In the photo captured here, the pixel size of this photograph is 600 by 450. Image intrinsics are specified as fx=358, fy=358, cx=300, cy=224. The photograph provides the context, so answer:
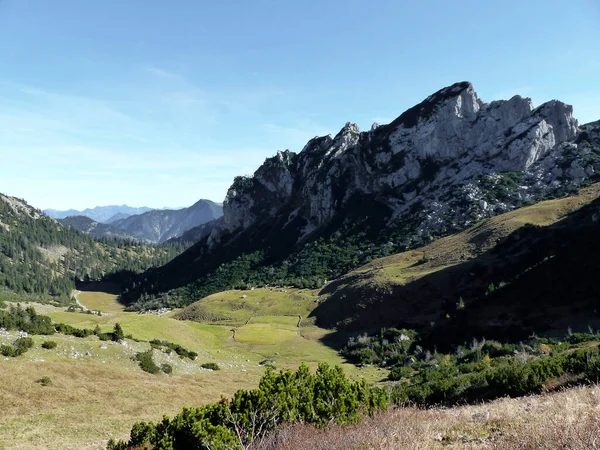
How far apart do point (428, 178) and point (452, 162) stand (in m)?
13.2

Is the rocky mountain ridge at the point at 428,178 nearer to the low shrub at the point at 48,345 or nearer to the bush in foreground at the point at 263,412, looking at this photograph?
the low shrub at the point at 48,345

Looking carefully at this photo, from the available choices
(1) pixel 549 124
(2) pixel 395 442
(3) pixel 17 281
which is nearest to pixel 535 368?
(2) pixel 395 442

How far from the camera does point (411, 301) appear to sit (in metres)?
82.5

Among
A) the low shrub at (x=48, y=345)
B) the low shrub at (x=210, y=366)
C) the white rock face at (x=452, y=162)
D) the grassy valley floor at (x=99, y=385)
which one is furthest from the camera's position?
the white rock face at (x=452, y=162)

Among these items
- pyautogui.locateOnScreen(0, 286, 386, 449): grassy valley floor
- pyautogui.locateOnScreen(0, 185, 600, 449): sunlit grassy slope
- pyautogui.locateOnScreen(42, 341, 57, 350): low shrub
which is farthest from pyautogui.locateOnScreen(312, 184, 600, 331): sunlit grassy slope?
pyautogui.locateOnScreen(42, 341, 57, 350): low shrub

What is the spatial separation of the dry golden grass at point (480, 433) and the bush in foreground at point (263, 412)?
97 centimetres

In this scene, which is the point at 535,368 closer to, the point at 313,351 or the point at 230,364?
the point at 230,364

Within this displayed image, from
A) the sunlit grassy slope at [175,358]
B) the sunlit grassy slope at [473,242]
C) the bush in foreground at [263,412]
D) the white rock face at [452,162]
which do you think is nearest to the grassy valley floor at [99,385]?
the sunlit grassy slope at [175,358]

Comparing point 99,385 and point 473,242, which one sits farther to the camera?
point 473,242

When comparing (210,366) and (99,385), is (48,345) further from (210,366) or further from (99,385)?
(210,366)

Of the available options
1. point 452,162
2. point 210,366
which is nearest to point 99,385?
point 210,366

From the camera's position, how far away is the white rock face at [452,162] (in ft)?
457

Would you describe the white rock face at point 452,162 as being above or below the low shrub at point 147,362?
above

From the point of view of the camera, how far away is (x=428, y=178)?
540 ft
